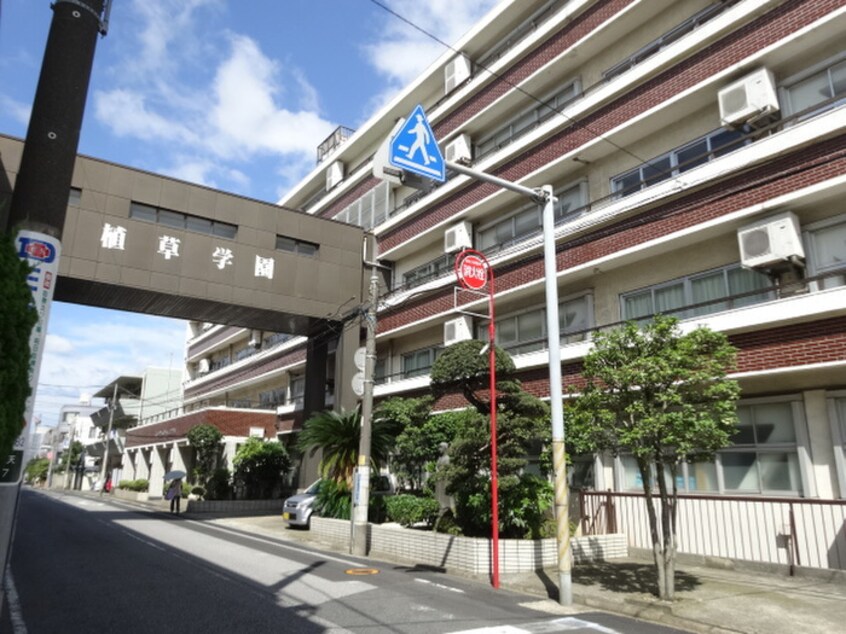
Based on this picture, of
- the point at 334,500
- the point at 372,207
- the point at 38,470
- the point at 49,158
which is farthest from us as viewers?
the point at 38,470

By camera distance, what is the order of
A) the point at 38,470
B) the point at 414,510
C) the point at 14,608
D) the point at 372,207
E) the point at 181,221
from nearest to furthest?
the point at 14,608, the point at 414,510, the point at 181,221, the point at 372,207, the point at 38,470

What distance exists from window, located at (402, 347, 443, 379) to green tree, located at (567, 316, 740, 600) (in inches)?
517

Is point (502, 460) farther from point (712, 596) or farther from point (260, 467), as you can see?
point (260, 467)

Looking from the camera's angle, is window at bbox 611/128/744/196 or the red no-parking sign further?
window at bbox 611/128/744/196

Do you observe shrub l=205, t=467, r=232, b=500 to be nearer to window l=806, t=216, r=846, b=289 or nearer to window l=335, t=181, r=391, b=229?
window l=335, t=181, r=391, b=229

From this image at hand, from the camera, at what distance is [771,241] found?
12211 mm

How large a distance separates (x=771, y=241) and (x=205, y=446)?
2889 cm

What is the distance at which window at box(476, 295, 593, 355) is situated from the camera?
56.8 ft

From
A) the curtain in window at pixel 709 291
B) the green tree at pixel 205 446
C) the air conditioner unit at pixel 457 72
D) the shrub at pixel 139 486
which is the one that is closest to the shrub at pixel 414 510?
the curtain in window at pixel 709 291

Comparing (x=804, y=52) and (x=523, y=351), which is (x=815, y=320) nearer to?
(x=804, y=52)

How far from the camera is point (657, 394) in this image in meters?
9.14

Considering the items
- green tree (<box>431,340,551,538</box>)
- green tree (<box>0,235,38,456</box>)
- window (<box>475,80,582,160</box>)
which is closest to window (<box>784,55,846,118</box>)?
window (<box>475,80,582,160</box>)

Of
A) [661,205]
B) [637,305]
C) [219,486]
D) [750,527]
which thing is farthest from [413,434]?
[219,486]

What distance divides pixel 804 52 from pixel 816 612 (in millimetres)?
11223
